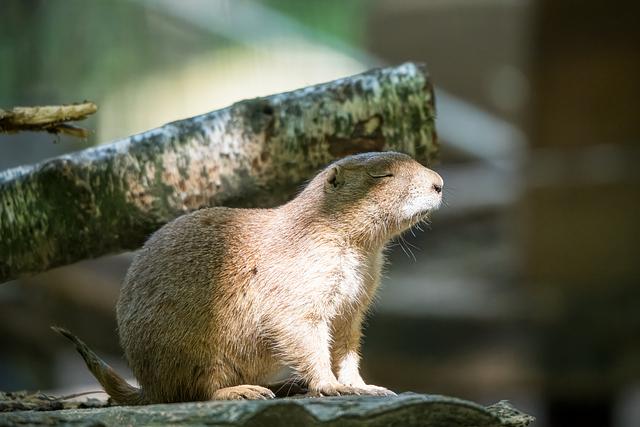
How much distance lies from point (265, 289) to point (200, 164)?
104 centimetres

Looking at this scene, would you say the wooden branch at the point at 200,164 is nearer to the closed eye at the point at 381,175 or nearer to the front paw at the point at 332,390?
the closed eye at the point at 381,175

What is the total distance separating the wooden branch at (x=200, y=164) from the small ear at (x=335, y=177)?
2.00ft

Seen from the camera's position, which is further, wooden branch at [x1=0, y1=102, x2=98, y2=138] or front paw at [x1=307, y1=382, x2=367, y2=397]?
wooden branch at [x1=0, y1=102, x2=98, y2=138]

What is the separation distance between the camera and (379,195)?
4293 millimetres

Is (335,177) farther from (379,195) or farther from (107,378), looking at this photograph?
(107,378)

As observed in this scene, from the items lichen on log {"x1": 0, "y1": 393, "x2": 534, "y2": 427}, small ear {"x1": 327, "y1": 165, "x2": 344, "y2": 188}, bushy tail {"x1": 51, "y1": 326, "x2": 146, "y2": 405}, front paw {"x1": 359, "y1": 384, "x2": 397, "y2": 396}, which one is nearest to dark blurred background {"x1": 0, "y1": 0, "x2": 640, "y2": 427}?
small ear {"x1": 327, "y1": 165, "x2": 344, "y2": 188}

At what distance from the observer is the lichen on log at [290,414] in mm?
3199

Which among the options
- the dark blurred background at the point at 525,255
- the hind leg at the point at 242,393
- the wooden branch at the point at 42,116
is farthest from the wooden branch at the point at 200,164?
the dark blurred background at the point at 525,255

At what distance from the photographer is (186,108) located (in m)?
7.58

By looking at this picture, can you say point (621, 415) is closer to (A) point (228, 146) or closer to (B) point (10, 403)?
(A) point (228, 146)

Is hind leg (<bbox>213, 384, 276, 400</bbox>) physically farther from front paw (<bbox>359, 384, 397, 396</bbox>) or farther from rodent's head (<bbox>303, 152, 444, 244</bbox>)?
rodent's head (<bbox>303, 152, 444, 244</bbox>)

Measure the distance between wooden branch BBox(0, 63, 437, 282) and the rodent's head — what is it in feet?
2.06

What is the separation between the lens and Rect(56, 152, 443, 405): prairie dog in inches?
153

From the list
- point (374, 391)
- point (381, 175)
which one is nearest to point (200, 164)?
point (381, 175)
